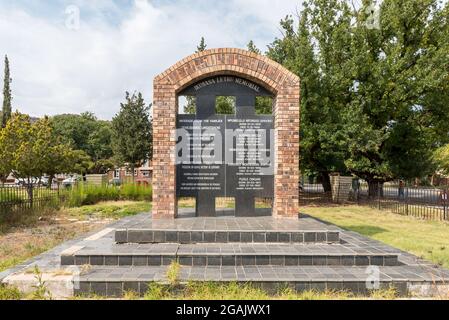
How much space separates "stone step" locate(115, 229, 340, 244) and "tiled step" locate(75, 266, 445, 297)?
914 mm

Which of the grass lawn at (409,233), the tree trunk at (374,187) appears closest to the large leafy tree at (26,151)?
the grass lawn at (409,233)

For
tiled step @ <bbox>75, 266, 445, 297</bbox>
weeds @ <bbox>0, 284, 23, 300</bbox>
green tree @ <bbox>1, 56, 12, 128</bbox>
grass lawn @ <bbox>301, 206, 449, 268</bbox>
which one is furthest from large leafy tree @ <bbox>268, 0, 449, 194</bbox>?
green tree @ <bbox>1, 56, 12, 128</bbox>

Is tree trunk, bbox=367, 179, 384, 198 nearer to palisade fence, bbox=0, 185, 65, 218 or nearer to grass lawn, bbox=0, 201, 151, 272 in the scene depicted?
grass lawn, bbox=0, 201, 151, 272

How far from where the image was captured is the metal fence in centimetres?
1029

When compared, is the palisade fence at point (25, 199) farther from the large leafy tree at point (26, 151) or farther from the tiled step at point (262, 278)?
the tiled step at point (262, 278)

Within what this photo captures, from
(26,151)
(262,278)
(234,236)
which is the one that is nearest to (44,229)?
(26,151)

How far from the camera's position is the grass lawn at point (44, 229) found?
6.28 meters

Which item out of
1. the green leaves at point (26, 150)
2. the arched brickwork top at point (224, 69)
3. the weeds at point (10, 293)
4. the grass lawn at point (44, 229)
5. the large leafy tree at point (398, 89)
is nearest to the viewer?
the weeds at point (10, 293)

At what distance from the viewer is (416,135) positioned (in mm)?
16625

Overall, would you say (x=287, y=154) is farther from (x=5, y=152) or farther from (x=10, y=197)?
(x=5, y=152)

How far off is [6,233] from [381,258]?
9.32 m

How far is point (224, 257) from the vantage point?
4.79 meters

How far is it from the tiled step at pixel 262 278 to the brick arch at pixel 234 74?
245cm
